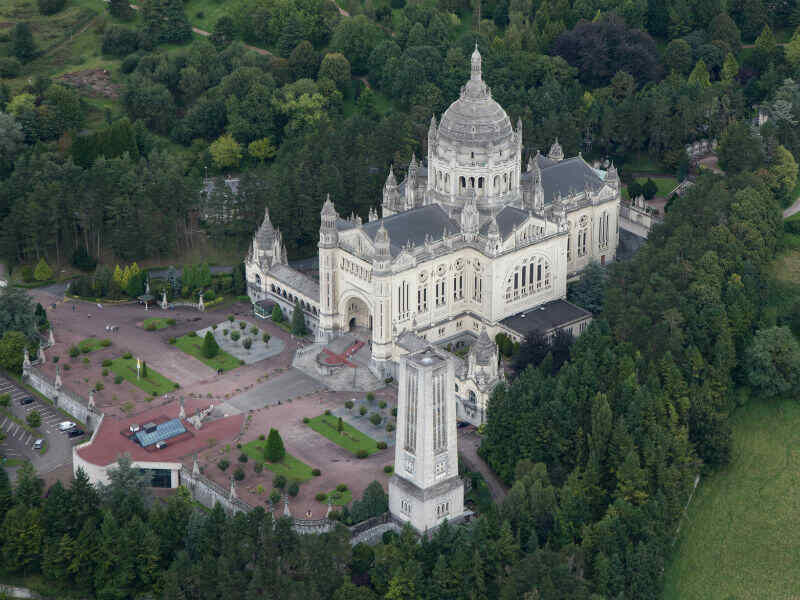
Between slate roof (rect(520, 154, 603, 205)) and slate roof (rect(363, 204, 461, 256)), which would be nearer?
slate roof (rect(363, 204, 461, 256))

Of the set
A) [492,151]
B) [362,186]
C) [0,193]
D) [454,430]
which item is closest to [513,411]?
[454,430]

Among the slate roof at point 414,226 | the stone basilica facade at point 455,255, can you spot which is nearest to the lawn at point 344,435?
the stone basilica facade at point 455,255

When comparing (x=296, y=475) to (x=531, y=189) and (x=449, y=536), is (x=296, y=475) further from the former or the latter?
(x=531, y=189)

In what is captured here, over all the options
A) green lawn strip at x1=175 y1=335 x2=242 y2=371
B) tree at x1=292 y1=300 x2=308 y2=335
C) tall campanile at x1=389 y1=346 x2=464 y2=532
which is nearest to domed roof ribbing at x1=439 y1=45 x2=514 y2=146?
tree at x1=292 y1=300 x2=308 y2=335

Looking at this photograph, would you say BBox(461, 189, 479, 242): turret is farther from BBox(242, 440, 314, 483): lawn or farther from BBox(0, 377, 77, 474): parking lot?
BBox(0, 377, 77, 474): parking lot

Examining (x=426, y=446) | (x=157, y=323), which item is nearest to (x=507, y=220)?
(x=157, y=323)

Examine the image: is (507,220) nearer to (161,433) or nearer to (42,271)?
(161,433)
